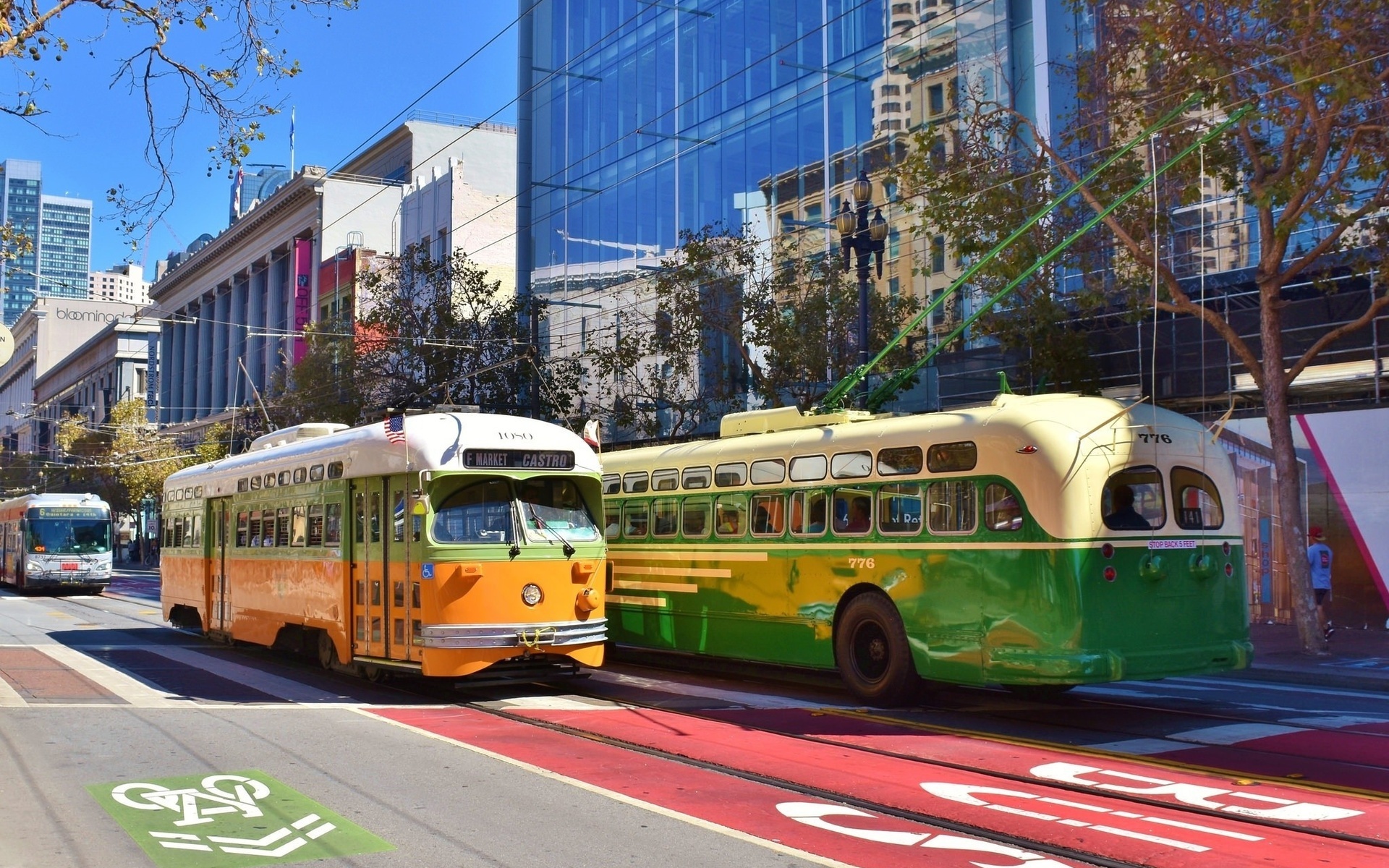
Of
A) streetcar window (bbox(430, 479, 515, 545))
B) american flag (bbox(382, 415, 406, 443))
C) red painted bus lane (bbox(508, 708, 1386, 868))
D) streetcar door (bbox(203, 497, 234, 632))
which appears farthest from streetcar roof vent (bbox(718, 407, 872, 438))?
streetcar door (bbox(203, 497, 234, 632))

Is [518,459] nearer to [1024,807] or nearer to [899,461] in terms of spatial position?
[899,461]

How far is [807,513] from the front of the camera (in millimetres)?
14180

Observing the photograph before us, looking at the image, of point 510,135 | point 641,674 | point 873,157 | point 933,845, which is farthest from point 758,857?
point 510,135

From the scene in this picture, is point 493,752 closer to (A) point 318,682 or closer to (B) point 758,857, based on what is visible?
(B) point 758,857

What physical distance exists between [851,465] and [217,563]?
11868 millimetres

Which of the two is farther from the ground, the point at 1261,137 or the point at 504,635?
the point at 1261,137

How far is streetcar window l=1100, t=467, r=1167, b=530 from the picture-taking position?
11.7 meters

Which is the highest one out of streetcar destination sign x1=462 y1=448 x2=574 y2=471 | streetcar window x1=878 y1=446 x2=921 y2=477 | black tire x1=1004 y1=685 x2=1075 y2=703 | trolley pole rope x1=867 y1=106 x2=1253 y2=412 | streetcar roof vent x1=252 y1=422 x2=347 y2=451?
trolley pole rope x1=867 y1=106 x2=1253 y2=412

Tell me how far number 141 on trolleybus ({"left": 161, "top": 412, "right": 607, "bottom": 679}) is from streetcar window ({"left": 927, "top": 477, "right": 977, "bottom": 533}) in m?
4.14

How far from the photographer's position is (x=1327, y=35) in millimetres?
15992

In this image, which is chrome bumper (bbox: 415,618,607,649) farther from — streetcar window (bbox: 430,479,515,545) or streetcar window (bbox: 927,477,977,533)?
streetcar window (bbox: 927,477,977,533)

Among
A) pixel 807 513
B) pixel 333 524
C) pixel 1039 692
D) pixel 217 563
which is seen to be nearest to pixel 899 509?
pixel 807 513

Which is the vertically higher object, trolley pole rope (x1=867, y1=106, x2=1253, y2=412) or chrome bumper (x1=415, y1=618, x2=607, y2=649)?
trolley pole rope (x1=867, y1=106, x2=1253, y2=412)

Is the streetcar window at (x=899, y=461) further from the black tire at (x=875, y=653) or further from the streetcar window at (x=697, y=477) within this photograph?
the streetcar window at (x=697, y=477)
